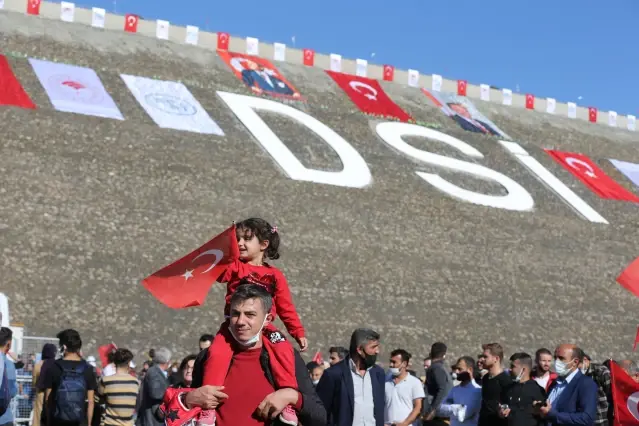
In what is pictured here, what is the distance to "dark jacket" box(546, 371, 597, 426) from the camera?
845 cm

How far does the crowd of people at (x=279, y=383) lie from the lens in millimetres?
4648

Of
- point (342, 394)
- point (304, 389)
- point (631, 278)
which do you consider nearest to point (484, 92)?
point (631, 278)

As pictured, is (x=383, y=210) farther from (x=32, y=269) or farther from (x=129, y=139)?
(x=32, y=269)

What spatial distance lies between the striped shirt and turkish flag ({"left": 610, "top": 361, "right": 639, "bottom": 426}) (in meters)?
4.30

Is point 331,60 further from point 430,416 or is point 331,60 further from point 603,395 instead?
point 603,395

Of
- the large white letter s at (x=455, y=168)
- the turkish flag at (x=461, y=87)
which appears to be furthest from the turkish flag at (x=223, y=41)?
the turkish flag at (x=461, y=87)

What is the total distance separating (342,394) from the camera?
803 centimetres

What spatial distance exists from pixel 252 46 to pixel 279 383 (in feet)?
126

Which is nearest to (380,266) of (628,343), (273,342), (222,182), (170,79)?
(222,182)

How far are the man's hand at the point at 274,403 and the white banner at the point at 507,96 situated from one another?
4312 centimetres

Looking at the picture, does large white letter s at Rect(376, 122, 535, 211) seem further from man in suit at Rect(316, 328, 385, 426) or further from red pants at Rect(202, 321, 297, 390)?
red pants at Rect(202, 321, 297, 390)

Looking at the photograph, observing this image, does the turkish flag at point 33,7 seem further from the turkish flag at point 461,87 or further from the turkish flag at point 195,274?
the turkish flag at point 195,274

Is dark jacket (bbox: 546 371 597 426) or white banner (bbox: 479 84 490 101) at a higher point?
white banner (bbox: 479 84 490 101)

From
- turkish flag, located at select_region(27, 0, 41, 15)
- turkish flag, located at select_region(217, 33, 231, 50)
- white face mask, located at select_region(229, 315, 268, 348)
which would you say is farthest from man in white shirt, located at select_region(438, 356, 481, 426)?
turkish flag, located at select_region(217, 33, 231, 50)
